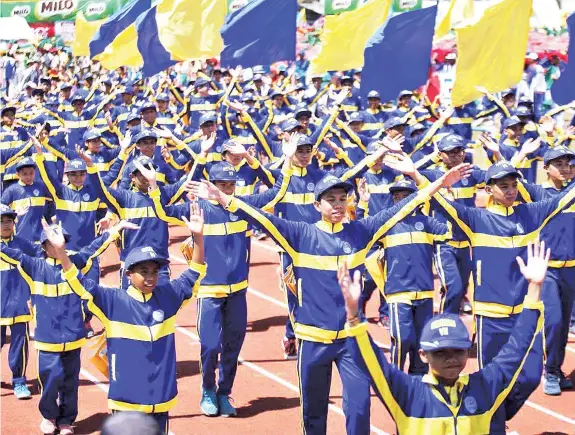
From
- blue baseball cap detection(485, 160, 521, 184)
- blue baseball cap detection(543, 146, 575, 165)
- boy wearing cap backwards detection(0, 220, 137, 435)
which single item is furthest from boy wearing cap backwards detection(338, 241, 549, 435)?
blue baseball cap detection(543, 146, 575, 165)

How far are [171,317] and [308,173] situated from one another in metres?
5.29

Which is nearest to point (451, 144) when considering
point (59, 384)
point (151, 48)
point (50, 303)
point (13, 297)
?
point (50, 303)

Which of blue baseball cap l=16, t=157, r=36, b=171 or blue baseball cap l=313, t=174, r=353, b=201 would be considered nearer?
blue baseball cap l=313, t=174, r=353, b=201

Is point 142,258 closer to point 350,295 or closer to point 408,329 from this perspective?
point 350,295

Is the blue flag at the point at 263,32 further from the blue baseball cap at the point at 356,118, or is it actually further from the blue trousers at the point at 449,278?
the blue trousers at the point at 449,278

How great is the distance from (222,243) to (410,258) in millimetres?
2072

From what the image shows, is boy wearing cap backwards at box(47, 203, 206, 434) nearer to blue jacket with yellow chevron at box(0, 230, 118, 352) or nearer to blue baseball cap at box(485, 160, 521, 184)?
blue jacket with yellow chevron at box(0, 230, 118, 352)

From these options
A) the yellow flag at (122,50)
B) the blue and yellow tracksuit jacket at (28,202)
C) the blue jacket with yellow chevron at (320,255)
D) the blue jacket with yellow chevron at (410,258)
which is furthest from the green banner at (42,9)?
the blue jacket with yellow chevron at (320,255)

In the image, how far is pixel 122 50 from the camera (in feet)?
78.1

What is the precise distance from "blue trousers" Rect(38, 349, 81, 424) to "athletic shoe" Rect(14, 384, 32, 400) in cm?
130

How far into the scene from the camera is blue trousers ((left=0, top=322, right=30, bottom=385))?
38.8 feet

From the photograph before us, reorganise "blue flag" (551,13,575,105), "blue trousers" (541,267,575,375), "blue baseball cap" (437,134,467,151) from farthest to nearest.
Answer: "blue flag" (551,13,575,105) < "blue baseball cap" (437,134,467,151) < "blue trousers" (541,267,575,375)

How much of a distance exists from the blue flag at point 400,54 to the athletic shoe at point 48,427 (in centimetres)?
823

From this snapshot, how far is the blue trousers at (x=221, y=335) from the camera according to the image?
1114 centimetres
